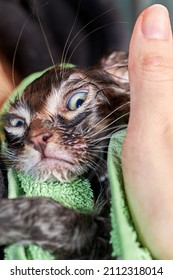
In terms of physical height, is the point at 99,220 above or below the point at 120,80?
below

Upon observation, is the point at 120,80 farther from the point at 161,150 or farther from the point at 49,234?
the point at 49,234

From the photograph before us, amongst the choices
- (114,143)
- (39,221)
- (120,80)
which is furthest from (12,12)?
(39,221)

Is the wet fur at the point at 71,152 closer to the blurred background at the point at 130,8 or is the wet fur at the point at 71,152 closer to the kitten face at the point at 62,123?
the kitten face at the point at 62,123

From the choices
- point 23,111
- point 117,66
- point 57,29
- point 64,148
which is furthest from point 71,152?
point 57,29

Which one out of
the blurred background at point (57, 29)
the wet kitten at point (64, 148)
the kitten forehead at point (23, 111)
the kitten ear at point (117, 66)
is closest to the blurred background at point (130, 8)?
the blurred background at point (57, 29)

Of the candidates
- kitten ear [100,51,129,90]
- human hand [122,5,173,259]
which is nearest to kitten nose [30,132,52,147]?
human hand [122,5,173,259]

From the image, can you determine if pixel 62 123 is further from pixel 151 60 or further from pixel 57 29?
pixel 57 29
